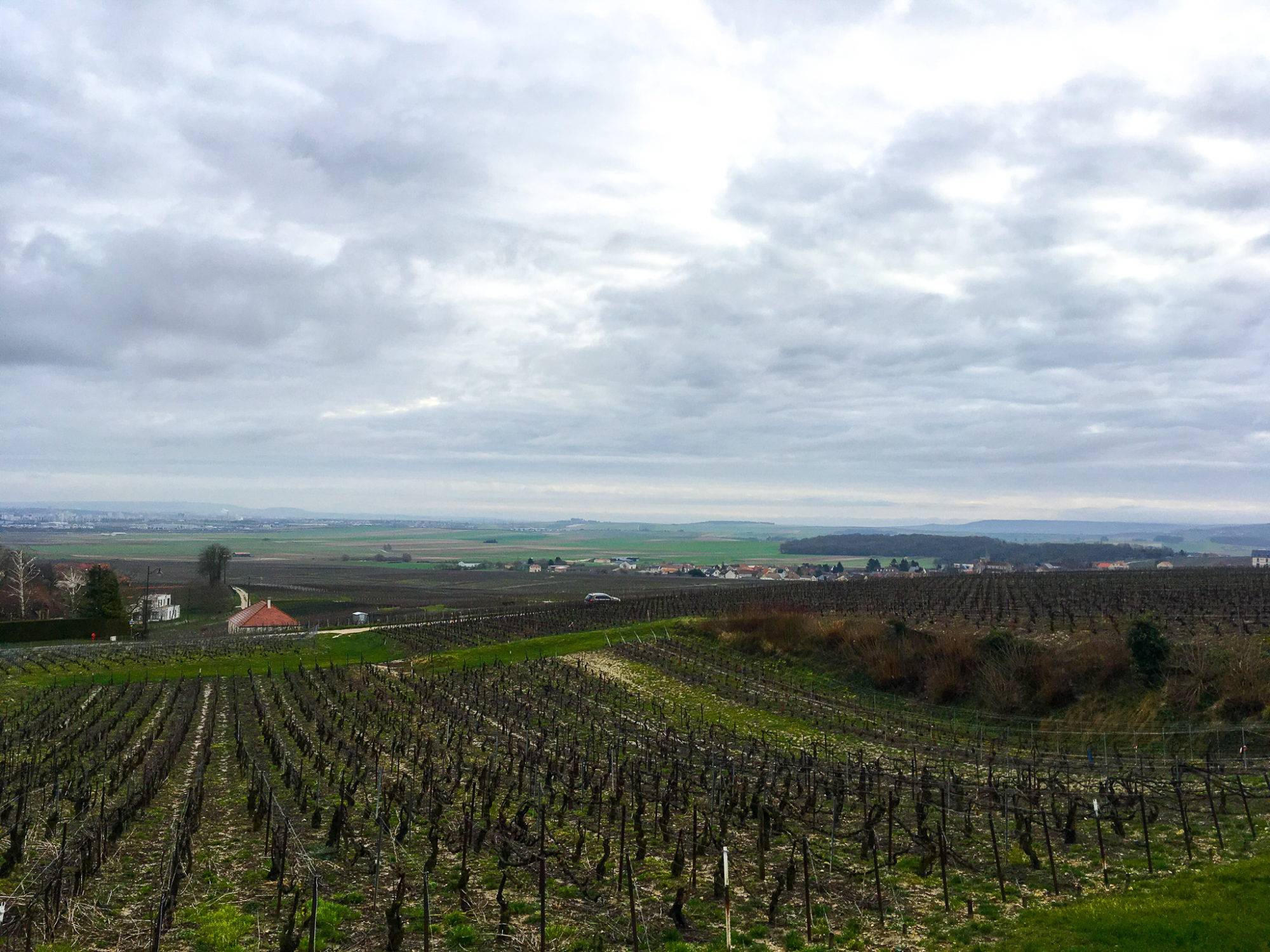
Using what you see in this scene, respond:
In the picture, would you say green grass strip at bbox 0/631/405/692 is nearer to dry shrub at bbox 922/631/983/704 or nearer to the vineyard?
the vineyard

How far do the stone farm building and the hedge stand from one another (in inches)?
323

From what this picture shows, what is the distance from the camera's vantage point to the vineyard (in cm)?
1208

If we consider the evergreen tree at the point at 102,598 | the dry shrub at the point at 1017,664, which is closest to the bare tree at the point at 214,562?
the evergreen tree at the point at 102,598

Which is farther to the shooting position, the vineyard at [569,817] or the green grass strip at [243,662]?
the green grass strip at [243,662]

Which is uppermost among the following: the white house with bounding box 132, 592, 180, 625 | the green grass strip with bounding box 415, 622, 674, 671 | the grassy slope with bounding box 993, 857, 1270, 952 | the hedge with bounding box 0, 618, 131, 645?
the grassy slope with bounding box 993, 857, 1270, 952

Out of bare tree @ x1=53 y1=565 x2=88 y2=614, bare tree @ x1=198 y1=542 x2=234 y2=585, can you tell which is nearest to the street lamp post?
bare tree @ x1=53 y1=565 x2=88 y2=614

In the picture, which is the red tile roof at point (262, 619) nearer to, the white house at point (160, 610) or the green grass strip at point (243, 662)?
the green grass strip at point (243, 662)

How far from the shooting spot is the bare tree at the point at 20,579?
7138cm

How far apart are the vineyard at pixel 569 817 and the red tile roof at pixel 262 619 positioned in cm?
3065

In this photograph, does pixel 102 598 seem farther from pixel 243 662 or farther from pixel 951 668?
pixel 951 668

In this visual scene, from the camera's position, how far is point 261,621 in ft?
226

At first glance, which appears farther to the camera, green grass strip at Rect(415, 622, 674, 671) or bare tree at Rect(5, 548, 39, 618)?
bare tree at Rect(5, 548, 39, 618)

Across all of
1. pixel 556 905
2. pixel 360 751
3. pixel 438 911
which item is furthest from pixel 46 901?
pixel 360 751

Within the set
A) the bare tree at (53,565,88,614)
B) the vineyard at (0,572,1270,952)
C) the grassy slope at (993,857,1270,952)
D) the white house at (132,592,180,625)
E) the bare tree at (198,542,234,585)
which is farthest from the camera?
the bare tree at (198,542,234,585)
